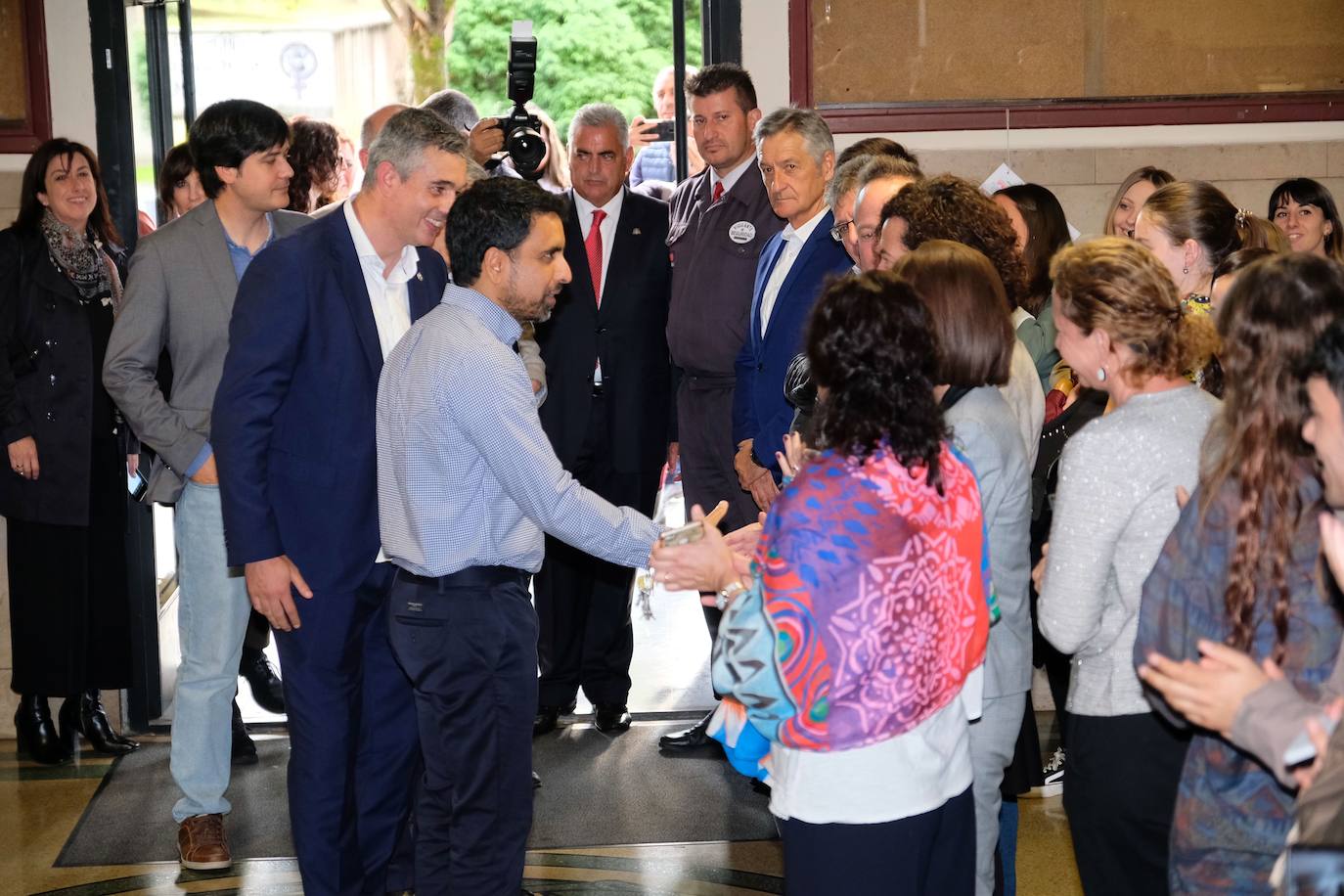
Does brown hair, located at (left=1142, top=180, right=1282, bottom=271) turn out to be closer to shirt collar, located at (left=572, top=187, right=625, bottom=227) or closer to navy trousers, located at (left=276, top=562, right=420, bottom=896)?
shirt collar, located at (left=572, top=187, right=625, bottom=227)

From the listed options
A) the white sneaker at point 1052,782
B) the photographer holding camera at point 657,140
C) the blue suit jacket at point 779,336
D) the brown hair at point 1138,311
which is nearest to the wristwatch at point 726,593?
the brown hair at point 1138,311

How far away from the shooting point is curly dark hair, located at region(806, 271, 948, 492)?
206cm

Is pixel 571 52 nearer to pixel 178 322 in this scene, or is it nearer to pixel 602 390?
pixel 602 390

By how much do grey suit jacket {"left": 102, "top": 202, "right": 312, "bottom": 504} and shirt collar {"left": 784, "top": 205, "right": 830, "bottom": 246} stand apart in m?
1.33

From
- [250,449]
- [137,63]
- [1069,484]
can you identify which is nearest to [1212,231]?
[1069,484]

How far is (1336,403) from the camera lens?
1.71 meters

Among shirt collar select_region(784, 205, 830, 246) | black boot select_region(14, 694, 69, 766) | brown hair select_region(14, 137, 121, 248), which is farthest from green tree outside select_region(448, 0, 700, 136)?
black boot select_region(14, 694, 69, 766)

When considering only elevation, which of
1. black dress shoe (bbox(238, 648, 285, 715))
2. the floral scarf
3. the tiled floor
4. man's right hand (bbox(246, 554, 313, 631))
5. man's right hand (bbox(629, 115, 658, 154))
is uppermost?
man's right hand (bbox(629, 115, 658, 154))

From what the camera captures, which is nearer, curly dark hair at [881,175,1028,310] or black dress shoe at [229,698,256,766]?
curly dark hair at [881,175,1028,310]

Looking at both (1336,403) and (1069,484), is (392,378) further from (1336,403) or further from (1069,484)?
(1336,403)

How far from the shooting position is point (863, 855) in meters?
2.11

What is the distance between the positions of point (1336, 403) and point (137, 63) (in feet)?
14.0

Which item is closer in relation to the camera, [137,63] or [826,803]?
[826,803]

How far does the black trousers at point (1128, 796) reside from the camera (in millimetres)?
2293
